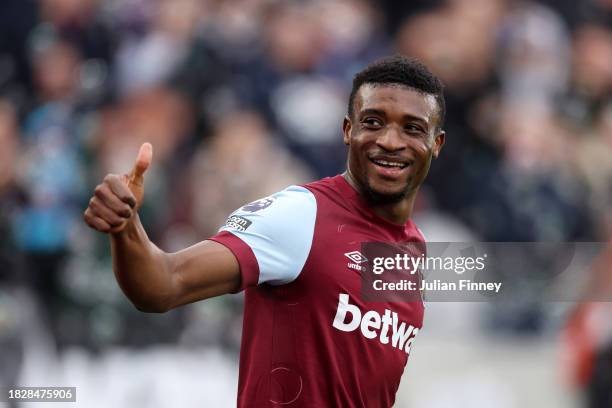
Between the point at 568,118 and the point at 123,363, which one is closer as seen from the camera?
the point at 123,363

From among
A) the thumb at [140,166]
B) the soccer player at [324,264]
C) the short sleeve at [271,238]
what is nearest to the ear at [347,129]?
the soccer player at [324,264]

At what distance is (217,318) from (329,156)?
158 cm

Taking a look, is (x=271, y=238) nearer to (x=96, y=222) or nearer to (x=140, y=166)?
(x=140, y=166)

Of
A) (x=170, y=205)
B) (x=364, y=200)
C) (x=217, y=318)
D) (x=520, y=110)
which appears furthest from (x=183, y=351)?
(x=364, y=200)

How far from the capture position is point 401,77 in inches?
152

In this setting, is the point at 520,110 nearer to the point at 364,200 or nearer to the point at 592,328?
the point at 592,328

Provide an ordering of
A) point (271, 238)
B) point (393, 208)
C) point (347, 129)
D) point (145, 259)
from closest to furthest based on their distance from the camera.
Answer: point (145, 259) < point (271, 238) < point (393, 208) < point (347, 129)

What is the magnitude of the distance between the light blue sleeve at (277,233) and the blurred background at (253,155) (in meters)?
4.42

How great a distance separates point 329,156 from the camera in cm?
827

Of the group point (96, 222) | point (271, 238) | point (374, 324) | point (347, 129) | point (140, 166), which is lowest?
point (374, 324)

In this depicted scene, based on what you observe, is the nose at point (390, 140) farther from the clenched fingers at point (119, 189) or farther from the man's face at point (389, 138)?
the clenched fingers at point (119, 189)

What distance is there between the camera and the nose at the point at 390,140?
148 inches

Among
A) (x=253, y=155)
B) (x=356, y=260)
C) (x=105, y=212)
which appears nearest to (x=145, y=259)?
(x=105, y=212)

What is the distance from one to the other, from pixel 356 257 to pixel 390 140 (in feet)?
1.47
